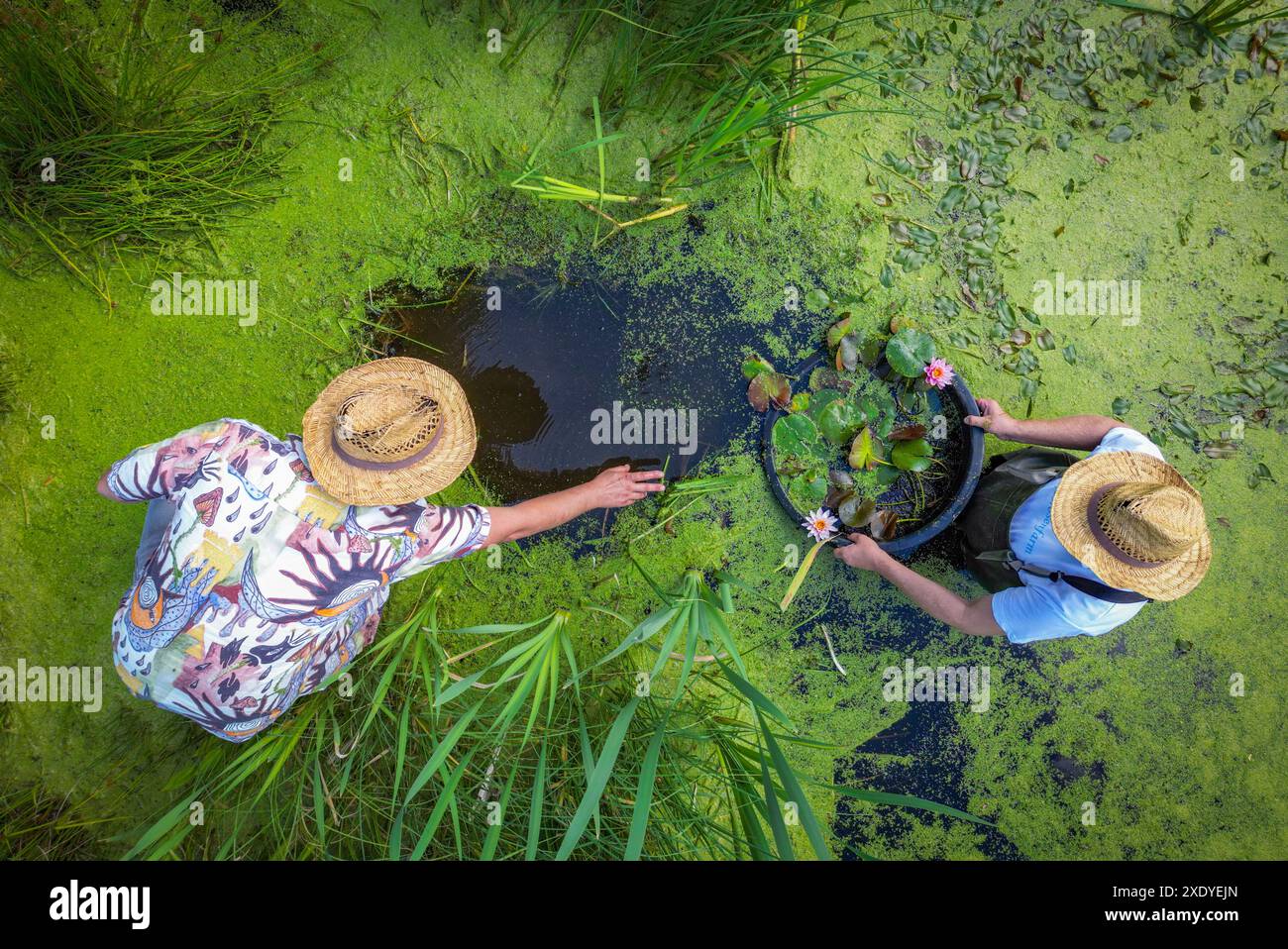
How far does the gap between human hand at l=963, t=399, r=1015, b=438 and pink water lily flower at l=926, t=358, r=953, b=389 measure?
130 millimetres

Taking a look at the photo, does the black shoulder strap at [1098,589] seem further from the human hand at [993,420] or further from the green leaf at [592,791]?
the green leaf at [592,791]

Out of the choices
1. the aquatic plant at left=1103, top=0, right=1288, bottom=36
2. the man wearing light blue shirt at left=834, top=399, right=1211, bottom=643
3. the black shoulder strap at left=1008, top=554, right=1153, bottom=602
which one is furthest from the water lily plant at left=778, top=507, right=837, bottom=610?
the aquatic plant at left=1103, top=0, right=1288, bottom=36

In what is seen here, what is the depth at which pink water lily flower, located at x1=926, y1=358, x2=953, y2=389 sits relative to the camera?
6.86ft

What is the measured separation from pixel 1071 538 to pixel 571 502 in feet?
4.18

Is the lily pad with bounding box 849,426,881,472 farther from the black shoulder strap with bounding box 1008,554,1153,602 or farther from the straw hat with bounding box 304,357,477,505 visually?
the straw hat with bounding box 304,357,477,505

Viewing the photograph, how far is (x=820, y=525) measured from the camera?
2.17 meters

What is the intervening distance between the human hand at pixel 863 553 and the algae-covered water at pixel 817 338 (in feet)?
0.44

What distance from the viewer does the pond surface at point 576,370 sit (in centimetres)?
224

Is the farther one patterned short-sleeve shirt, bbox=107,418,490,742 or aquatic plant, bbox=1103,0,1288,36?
aquatic plant, bbox=1103,0,1288,36

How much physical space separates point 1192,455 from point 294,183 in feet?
10.0

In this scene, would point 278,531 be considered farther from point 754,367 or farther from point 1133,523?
point 1133,523

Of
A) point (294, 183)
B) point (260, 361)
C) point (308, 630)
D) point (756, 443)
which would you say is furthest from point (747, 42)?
point (308, 630)

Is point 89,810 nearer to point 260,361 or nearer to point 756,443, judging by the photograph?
point 260,361

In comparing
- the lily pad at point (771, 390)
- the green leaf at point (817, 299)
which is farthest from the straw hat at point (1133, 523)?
the green leaf at point (817, 299)
